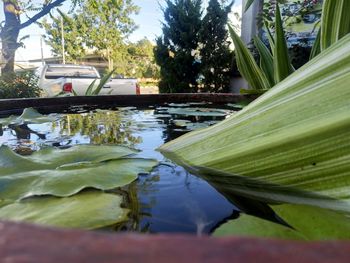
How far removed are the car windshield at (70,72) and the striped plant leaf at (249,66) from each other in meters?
5.24

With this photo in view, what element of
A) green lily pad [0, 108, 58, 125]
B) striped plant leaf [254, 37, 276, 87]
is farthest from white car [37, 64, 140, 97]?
striped plant leaf [254, 37, 276, 87]

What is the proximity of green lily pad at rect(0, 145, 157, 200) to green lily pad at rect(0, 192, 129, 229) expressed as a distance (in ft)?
→ 0.06

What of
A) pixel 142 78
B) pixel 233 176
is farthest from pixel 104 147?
pixel 142 78

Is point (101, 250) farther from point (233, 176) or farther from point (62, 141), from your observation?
point (62, 141)

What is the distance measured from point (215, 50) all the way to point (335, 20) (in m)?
5.68

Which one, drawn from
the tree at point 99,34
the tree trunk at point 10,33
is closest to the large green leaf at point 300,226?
the tree trunk at point 10,33

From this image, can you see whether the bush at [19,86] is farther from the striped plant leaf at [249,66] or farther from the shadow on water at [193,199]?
the shadow on water at [193,199]

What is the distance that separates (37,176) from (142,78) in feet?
65.5

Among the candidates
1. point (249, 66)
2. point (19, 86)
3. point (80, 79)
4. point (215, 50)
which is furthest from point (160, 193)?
point (215, 50)

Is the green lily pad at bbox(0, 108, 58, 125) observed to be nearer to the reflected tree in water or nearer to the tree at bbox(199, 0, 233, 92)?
the reflected tree in water

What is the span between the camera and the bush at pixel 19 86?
11.7 feet

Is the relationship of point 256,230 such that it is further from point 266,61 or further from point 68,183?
point 266,61

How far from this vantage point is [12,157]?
50cm

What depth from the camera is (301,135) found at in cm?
33
